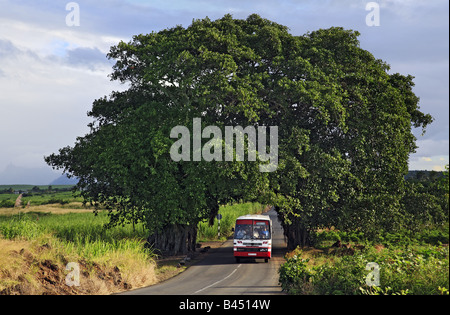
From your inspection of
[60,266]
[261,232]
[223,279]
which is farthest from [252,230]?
[60,266]

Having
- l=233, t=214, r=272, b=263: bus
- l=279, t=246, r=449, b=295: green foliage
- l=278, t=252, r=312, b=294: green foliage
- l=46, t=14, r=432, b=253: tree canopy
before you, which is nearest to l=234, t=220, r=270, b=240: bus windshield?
l=233, t=214, r=272, b=263: bus

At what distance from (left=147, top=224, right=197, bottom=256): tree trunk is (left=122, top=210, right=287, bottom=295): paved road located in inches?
73.4

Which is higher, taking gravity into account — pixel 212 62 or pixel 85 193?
pixel 212 62

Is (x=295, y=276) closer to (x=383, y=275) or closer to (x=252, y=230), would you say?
(x=383, y=275)

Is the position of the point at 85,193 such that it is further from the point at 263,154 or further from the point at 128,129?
the point at 263,154

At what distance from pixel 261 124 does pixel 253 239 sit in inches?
318

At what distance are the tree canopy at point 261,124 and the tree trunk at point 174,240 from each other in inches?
2.9

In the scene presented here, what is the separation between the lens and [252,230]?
3039cm

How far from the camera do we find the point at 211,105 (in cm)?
3102

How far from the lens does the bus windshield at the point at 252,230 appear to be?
3019 cm
